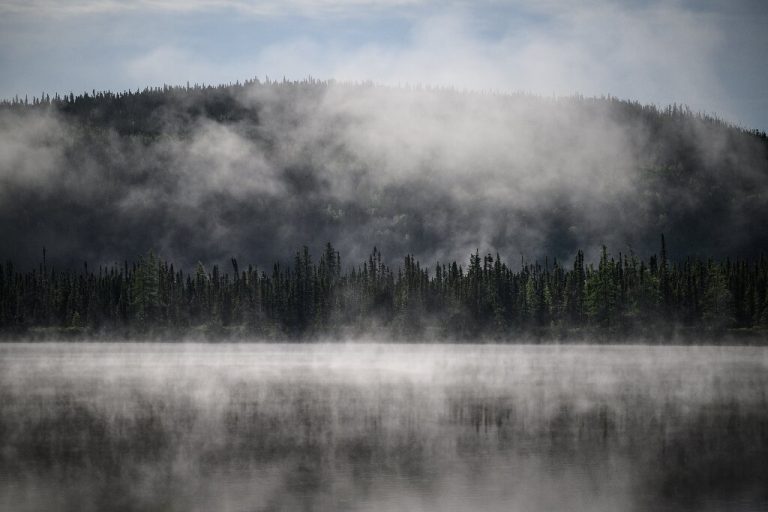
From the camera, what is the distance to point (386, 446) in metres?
43.9

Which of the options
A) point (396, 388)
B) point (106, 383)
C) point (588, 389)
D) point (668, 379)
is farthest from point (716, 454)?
point (106, 383)

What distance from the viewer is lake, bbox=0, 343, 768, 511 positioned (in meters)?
32.4

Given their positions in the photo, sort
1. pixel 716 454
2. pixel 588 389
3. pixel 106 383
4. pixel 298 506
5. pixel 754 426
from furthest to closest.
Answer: pixel 106 383
pixel 588 389
pixel 754 426
pixel 716 454
pixel 298 506

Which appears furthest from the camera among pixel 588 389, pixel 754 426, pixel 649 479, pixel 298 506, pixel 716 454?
pixel 588 389

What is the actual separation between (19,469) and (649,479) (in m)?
24.9

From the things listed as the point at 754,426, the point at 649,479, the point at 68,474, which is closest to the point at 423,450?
the point at 649,479

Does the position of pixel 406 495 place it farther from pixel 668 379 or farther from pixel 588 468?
pixel 668 379

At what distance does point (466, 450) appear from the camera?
42844mm

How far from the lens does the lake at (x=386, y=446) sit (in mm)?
32406

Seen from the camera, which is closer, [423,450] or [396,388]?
[423,450]

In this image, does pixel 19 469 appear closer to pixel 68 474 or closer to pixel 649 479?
pixel 68 474

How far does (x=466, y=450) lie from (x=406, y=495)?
10716 mm

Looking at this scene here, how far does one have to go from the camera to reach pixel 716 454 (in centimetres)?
4156

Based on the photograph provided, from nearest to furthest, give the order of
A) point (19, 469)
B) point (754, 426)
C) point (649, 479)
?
1. point (649, 479)
2. point (19, 469)
3. point (754, 426)
